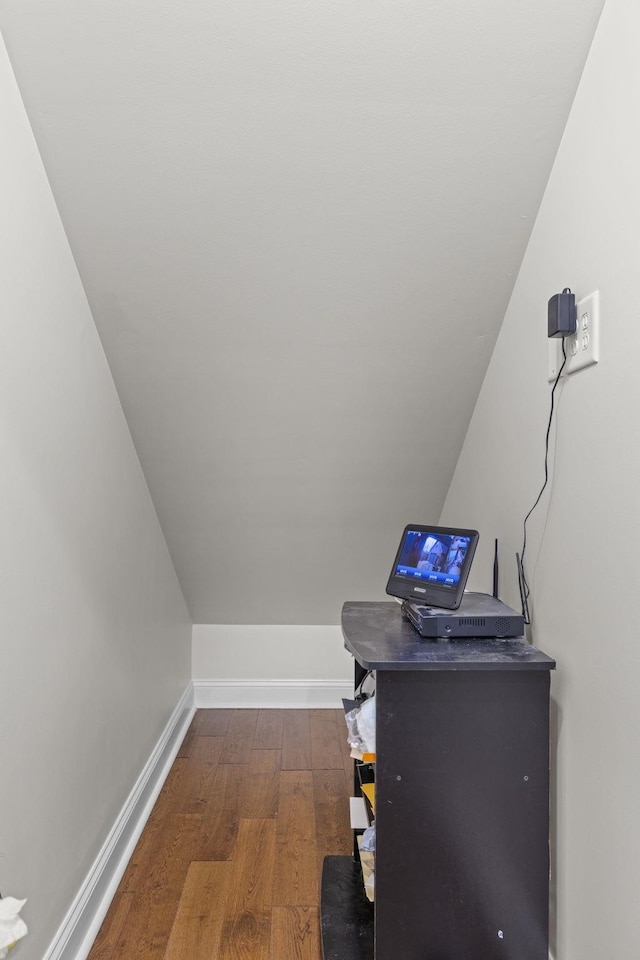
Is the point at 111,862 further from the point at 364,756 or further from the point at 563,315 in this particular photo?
the point at 563,315

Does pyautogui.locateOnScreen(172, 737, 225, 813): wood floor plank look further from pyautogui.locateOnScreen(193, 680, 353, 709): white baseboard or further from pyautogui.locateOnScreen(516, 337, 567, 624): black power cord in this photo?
pyautogui.locateOnScreen(516, 337, 567, 624): black power cord

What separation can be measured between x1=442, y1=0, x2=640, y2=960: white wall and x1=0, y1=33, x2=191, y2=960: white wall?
114 centimetres

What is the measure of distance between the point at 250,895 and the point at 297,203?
191cm

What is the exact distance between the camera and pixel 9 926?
95cm

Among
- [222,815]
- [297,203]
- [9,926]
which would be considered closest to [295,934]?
[222,815]

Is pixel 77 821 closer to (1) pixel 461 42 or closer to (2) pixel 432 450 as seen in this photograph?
(2) pixel 432 450

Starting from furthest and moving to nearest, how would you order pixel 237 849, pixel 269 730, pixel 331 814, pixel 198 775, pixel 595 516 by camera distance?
pixel 269 730 → pixel 198 775 → pixel 331 814 → pixel 237 849 → pixel 595 516

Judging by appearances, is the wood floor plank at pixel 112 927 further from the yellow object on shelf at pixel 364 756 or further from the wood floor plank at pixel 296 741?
the wood floor plank at pixel 296 741

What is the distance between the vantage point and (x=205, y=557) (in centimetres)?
291

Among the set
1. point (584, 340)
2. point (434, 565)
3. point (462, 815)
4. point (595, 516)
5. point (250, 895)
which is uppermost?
point (584, 340)

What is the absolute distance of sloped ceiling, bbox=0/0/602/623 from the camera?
1.26 m

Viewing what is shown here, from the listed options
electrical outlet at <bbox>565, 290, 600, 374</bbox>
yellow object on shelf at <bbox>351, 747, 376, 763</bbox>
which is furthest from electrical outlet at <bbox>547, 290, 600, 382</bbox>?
yellow object on shelf at <bbox>351, 747, 376, 763</bbox>

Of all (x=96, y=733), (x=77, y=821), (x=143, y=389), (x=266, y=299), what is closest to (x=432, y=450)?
(x=266, y=299)

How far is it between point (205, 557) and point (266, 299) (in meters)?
Answer: 1.46
